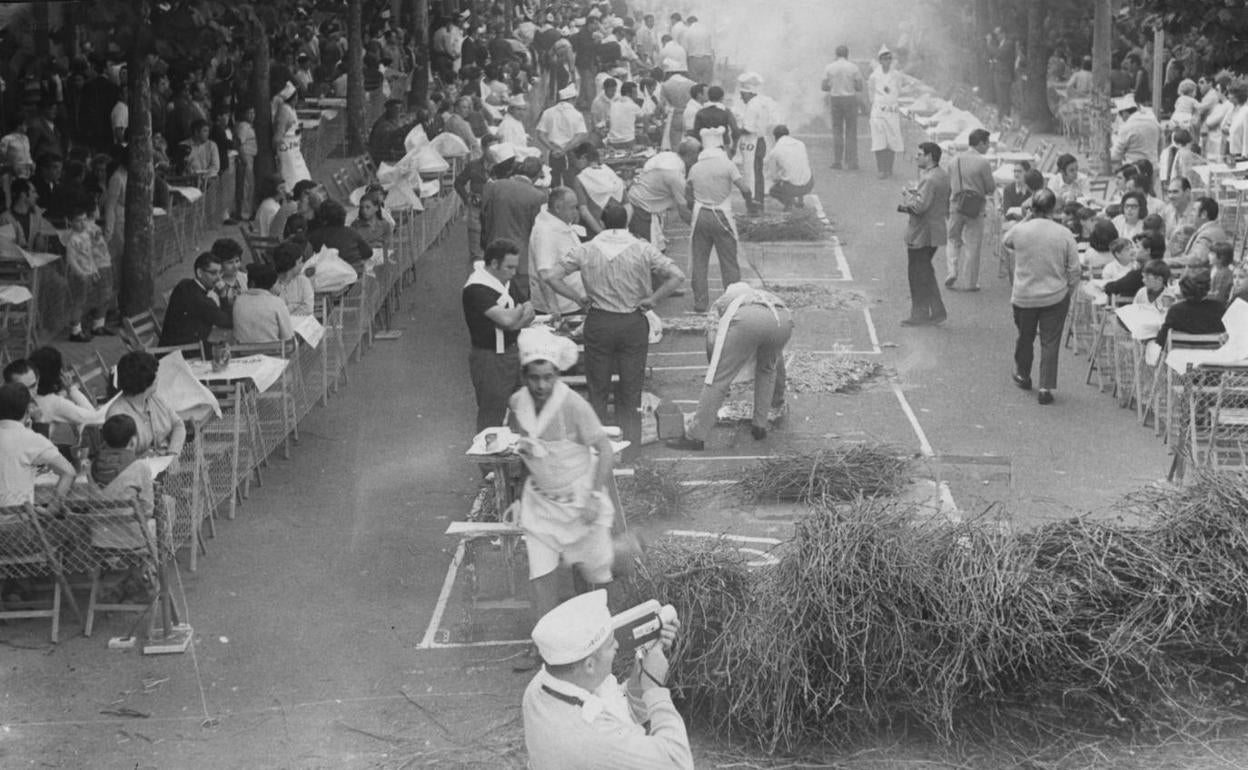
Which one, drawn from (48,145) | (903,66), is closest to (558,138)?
(48,145)

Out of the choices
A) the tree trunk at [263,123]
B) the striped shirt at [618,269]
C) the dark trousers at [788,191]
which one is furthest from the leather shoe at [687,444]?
the tree trunk at [263,123]

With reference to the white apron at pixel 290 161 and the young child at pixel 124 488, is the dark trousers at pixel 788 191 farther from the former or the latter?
the young child at pixel 124 488

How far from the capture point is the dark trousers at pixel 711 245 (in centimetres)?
1848

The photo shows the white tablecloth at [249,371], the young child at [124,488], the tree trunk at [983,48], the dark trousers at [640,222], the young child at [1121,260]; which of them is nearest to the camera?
the young child at [124,488]

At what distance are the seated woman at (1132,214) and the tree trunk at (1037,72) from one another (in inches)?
638

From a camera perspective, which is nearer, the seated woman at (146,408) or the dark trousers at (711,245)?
the seated woman at (146,408)

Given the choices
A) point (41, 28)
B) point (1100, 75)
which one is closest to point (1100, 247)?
point (1100, 75)

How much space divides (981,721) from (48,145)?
1443 centimetres

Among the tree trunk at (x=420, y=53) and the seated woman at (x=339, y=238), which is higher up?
the seated woman at (x=339, y=238)

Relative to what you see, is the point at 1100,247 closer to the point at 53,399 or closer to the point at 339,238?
the point at 339,238

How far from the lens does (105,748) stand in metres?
9.10

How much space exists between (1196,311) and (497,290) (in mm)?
4976

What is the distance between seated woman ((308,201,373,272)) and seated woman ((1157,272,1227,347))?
6718 millimetres

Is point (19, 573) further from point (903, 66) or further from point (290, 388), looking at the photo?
point (903, 66)
